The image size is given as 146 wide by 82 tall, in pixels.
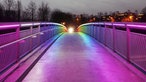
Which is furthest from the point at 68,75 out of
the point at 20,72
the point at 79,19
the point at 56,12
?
the point at 79,19

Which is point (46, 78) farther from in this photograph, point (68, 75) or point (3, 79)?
point (3, 79)

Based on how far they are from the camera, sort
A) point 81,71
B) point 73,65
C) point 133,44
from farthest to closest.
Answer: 1. point 73,65
2. point 133,44
3. point 81,71

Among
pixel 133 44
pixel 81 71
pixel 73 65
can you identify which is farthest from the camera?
pixel 73 65

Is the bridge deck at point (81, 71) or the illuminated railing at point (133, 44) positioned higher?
the illuminated railing at point (133, 44)

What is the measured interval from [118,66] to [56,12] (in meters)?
127

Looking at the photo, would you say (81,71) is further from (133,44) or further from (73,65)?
(133,44)

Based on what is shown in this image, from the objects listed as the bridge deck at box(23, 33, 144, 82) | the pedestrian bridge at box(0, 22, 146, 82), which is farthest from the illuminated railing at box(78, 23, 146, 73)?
the bridge deck at box(23, 33, 144, 82)

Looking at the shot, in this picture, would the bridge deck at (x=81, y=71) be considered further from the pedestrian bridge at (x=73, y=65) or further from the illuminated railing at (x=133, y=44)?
the illuminated railing at (x=133, y=44)

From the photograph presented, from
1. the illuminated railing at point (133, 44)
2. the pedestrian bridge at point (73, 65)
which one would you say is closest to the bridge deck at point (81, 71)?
the pedestrian bridge at point (73, 65)

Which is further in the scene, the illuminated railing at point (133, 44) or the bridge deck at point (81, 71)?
the illuminated railing at point (133, 44)

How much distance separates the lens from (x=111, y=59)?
11742 mm

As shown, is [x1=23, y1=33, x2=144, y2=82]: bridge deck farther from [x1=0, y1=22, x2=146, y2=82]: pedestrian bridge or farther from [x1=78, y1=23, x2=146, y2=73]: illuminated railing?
[x1=78, y1=23, x2=146, y2=73]: illuminated railing

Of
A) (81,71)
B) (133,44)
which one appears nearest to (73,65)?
(81,71)

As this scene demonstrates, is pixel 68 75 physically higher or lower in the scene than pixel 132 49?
lower
